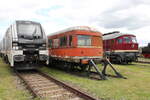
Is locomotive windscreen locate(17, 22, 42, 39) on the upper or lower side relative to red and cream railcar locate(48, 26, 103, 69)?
upper

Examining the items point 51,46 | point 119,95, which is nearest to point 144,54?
point 51,46

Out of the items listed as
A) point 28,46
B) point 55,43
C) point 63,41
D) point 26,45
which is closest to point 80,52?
point 63,41

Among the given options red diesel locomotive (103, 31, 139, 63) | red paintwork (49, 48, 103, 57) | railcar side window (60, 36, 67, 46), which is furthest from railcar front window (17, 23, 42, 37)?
red diesel locomotive (103, 31, 139, 63)

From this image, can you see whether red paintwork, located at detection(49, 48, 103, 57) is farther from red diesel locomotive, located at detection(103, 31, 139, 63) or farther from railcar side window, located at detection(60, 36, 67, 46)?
red diesel locomotive, located at detection(103, 31, 139, 63)

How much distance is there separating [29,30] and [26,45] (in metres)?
1.16

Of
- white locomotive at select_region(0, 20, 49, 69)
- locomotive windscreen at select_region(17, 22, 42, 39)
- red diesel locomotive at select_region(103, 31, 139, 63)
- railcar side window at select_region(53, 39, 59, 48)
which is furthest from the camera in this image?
red diesel locomotive at select_region(103, 31, 139, 63)

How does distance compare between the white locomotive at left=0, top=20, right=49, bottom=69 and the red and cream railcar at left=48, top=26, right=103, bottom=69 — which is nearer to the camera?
the white locomotive at left=0, top=20, right=49, bottom=69

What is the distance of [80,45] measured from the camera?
10.1 metres

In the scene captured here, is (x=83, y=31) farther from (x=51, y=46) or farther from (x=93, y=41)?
(x=51, y=46)

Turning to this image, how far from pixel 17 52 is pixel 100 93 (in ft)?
19.2

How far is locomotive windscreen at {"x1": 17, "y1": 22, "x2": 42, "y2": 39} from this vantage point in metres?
10.3

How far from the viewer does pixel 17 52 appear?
9.70 metres

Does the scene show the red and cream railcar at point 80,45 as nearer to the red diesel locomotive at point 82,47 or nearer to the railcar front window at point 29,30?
the red diesel locomotive at point 82,47

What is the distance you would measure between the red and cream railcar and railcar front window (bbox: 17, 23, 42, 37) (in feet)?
5.84
